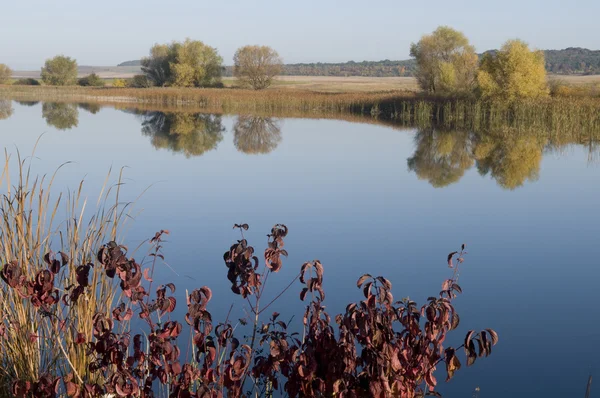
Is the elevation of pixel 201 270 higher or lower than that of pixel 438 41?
lower

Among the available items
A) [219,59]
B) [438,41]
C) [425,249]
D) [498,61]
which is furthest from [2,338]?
[219,59]

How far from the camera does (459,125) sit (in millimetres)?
21984

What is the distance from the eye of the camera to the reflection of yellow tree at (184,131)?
15242 mm

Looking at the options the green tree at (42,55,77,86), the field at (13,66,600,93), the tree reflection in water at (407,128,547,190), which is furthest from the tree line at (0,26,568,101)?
the tree reflection in water at (407,128,547,190)

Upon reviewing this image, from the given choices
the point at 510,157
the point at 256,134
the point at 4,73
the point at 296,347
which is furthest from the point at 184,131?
the point at 4,73

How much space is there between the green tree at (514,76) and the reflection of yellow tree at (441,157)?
4975 mm

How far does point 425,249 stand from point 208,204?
2932mm

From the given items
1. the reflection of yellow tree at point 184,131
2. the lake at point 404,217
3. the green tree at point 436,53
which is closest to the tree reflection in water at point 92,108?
the reflection of yellow tree at point 184,131

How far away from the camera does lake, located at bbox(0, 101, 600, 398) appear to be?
474cm

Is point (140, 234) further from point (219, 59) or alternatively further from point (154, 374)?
point (219, 59)

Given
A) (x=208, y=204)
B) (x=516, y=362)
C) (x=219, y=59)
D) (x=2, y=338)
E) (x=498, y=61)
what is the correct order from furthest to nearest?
(x=219, y=59)
(x=498, y=61)
(x=208, y=204)
(x=516, y=362)
(x=2, y=338)

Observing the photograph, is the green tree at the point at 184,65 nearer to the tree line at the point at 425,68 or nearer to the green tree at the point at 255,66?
the tree line at the point at 425,68

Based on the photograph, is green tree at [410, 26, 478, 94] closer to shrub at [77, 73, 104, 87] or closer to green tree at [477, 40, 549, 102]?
green tree at [477, 40, 549, 102]

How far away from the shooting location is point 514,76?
918 inches
